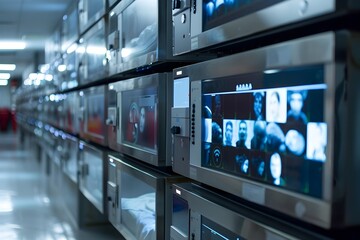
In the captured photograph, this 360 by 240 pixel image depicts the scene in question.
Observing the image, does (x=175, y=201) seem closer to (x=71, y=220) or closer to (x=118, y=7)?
(x=118, y=7)

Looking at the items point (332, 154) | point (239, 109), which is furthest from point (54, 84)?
point (332, 154)

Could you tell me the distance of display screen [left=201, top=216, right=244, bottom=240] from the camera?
141 centimetres

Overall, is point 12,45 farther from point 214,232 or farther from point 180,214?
point 214,232

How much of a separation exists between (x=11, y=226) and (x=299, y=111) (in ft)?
13.6

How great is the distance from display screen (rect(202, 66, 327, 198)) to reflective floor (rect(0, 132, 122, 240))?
9.83ft

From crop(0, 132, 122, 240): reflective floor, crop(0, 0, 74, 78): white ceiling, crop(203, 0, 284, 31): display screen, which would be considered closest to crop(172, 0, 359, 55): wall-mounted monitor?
crop(203, 0, 284, 31): display screen

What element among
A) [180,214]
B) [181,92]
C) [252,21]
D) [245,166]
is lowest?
[180,214]

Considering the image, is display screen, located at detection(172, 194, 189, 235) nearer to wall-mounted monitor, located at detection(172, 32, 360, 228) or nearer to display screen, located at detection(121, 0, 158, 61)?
wall-mounted monitor, located at detection(172, 32, 360, 228)

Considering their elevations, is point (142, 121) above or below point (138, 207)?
above

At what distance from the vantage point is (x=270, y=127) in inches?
46.0

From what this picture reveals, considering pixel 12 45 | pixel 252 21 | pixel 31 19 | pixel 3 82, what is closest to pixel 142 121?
pixel 252 21

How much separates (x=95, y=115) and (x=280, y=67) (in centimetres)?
273

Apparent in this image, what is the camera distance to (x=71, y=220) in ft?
15.8

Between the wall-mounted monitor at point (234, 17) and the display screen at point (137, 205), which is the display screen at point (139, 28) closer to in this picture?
the wall-mounted monitor at point (234, 17)
